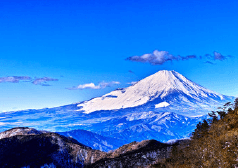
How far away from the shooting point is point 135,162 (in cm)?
14025

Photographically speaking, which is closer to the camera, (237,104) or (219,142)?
(219,142)

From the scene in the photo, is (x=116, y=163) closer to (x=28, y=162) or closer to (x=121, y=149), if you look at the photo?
(x=121, y=149)

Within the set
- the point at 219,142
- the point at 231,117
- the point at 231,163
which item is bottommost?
the point at 231,163

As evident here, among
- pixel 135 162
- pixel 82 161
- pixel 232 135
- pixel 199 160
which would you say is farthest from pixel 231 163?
pixel 82 161

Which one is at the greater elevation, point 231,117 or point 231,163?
point 231,117

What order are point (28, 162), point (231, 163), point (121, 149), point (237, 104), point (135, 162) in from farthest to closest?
point (28, 162) → point (121, 149) → point (135, 162) → point (237, 104) → point (231, 163)

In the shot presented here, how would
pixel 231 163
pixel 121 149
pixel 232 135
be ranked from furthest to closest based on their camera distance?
pixel 121 149 → pixel 232 135 → pixel 231 163

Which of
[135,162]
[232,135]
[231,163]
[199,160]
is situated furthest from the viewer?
[135,162]

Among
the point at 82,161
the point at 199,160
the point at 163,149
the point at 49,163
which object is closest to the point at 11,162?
the point at 49,163

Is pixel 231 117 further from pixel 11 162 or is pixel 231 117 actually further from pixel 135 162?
pixel 11 162

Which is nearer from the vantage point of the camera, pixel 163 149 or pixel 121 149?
pixel 163 149

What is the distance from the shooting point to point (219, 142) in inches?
2274

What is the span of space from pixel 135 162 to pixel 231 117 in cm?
8164

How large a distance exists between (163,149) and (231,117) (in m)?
82.3
